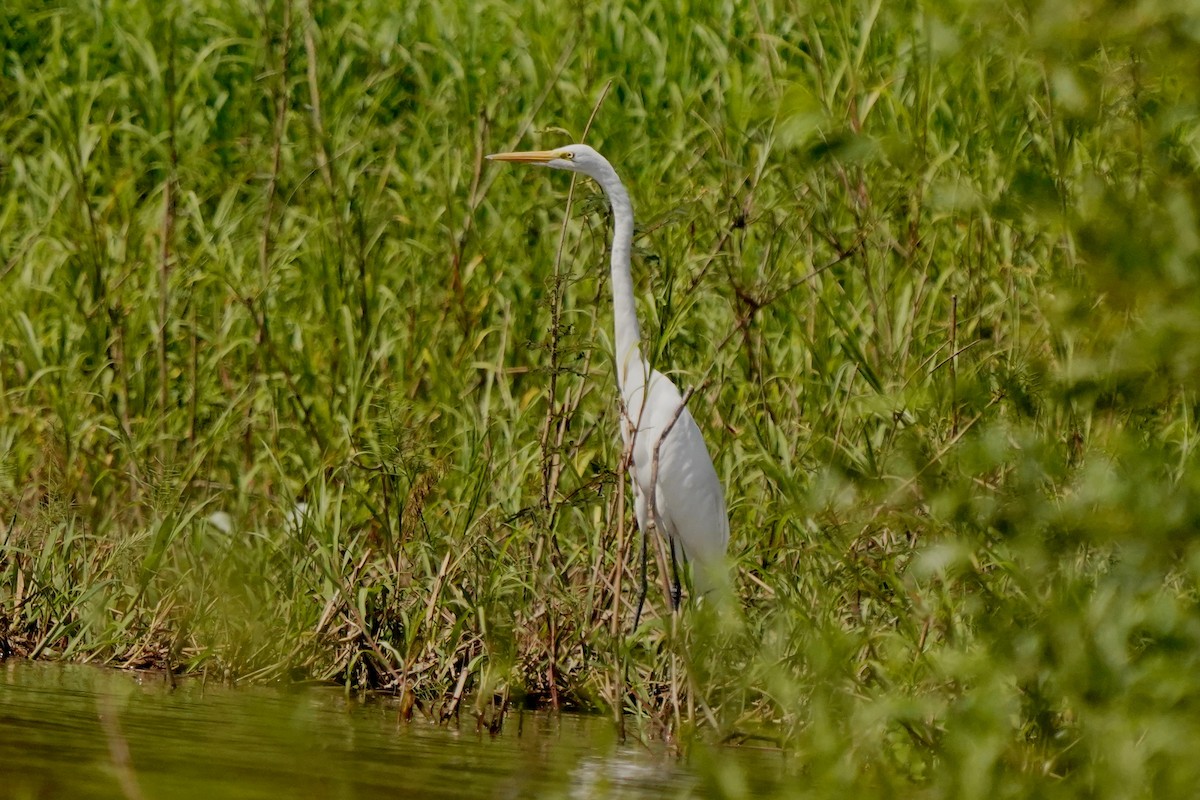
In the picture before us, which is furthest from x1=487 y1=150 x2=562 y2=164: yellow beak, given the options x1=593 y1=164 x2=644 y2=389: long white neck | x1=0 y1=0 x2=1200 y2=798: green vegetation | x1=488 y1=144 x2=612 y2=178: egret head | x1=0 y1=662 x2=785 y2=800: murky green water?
x1=0 y1=662 x2=785 y2=800: murky green water

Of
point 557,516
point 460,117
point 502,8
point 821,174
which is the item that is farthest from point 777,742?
point 502,8

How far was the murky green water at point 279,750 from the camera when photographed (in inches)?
118

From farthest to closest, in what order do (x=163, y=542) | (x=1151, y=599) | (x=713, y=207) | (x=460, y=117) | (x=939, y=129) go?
1. (x=460, y=117)
2. (x=939, y=129)
3. (x=713, y=207)
4. (x=163, y=542)
5. (x=1151, y=599)

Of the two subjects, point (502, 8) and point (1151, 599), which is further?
point (502, 8)

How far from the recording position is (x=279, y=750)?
3.39 metres

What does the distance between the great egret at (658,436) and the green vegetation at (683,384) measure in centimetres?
9

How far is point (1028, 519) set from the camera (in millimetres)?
1728

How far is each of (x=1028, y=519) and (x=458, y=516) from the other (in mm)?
2687

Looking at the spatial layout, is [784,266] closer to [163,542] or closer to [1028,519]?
[163,542]

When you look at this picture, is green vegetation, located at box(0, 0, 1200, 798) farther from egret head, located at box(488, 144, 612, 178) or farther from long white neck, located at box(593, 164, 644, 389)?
egret head, located at box(488, 144, 612, 178)

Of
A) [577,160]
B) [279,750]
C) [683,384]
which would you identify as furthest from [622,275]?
[279,750]

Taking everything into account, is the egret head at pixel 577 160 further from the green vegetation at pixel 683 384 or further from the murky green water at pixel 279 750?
the murky green water at pixel 279 750

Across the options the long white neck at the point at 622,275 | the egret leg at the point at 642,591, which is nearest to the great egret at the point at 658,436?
the long white neck at the point at 622,275

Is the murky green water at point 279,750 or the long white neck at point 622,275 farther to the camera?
the long white neck at point 622,275
